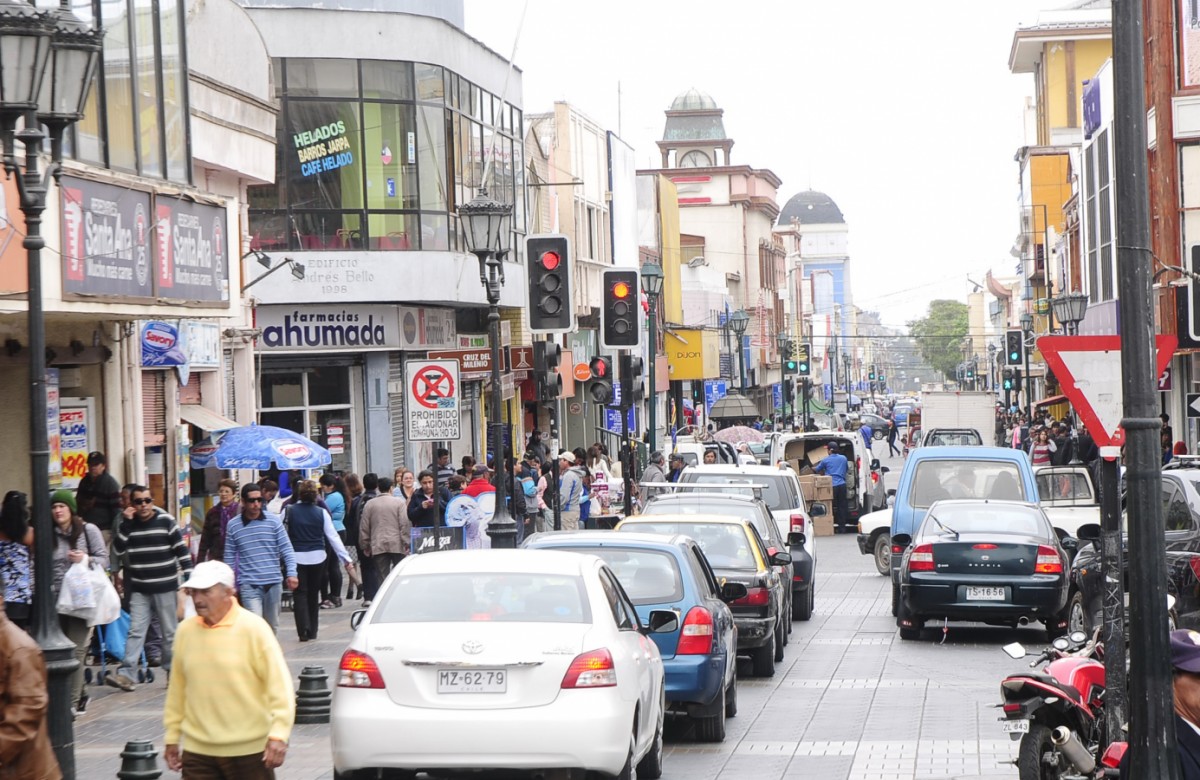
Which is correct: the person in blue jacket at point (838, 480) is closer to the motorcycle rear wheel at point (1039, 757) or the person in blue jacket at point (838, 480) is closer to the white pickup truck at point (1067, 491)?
the white pickup truck at point (1067, 491)

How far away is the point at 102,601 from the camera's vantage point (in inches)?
544

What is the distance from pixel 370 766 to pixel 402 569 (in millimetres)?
1228

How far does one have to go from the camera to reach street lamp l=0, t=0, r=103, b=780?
27.9ft

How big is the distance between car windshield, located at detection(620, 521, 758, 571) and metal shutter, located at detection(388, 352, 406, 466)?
62.9ft

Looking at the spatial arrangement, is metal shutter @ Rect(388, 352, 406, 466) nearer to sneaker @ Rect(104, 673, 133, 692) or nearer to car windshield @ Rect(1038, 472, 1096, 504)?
car windshield @ Rect(1038, 472, 1096, 504)

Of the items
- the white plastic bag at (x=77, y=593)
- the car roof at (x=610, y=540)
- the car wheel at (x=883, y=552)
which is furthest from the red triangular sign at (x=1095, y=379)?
the car wheel at (x=883, y=552)

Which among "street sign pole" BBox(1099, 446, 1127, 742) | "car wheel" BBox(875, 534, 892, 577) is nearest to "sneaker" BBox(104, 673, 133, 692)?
"street sign pole" BBox(1099, 446, 1127, 742)

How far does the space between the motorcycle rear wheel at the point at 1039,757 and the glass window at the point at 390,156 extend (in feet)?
81.0

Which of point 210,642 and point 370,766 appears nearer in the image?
point 210,642

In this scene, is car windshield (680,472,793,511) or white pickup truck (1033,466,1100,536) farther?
car windshield (680,472,793,511)

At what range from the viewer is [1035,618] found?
18.1 metres

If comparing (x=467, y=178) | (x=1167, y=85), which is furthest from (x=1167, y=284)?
(x=467, y=178)

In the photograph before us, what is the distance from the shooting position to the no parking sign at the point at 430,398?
1898cm

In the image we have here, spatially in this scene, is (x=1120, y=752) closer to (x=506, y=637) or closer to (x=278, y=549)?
(x=506, y=637)
